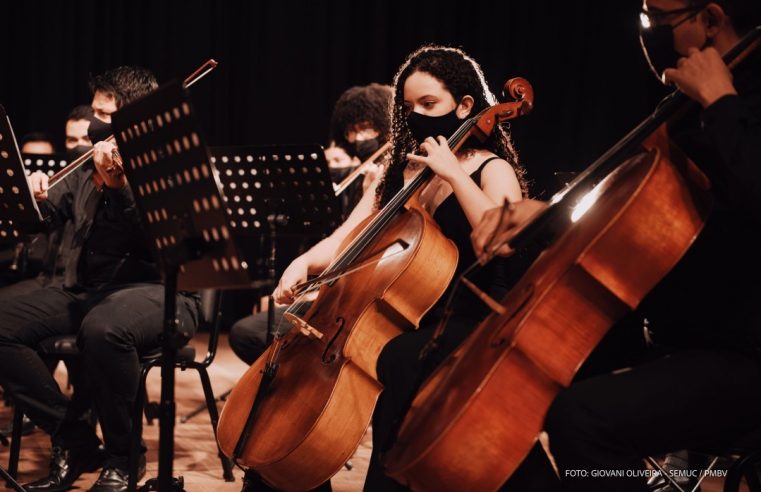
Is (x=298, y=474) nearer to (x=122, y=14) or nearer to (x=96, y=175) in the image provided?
(x=96, y=175)

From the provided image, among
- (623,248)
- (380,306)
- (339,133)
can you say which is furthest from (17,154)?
(339,133)

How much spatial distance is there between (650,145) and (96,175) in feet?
6.38

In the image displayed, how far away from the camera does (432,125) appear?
2344 millimetres

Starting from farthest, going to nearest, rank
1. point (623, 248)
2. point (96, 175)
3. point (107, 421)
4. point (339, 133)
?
point (339, 133)
point (96, 175)
point (107, 421)
point (623, 248)

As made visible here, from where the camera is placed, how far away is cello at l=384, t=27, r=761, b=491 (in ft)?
4.66

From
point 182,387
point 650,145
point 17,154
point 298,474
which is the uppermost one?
point 650,145

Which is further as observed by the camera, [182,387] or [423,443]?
[182,387]

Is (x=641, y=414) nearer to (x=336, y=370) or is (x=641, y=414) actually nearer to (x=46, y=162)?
(x=336, y=370)

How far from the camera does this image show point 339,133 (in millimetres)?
4293

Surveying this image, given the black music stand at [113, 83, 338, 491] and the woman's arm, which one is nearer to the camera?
the black music stand at [113, 83, 338, 491]

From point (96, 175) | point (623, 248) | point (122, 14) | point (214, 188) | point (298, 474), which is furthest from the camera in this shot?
point (122, 14)

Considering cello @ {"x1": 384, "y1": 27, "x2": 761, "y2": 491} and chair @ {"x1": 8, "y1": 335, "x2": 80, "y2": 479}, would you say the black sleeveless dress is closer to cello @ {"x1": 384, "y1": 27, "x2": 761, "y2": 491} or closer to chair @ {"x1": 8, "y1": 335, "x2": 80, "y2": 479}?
cello @ {"x1": 384, "y1": 27, "x2": 761, "y2": 491}

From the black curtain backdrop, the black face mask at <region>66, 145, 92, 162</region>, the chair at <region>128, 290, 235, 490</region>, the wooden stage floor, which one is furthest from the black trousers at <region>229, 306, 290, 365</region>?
the black curtain backdrop

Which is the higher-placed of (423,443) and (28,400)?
(423,443)
